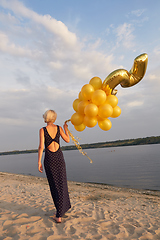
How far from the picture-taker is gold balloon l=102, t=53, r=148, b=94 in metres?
3.79

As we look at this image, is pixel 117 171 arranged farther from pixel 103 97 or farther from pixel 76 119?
pixel 103 97

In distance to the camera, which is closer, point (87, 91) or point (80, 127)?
point (87, 91)

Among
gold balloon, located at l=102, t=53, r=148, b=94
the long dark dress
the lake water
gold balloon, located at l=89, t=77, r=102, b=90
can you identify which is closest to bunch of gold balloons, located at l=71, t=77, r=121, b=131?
gold balloon, located at l=89, t=77, r=102, b=90

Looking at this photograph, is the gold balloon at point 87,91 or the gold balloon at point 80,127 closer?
the gold balloon at point 87,91

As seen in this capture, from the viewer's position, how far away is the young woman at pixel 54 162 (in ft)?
12.4

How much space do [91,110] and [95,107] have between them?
12cm

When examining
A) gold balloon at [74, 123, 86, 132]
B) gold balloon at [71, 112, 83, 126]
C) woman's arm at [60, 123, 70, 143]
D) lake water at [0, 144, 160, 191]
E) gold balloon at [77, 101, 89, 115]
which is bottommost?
lake water at [0, 144, 160, 191]

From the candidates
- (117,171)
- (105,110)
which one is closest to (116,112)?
(105,110)

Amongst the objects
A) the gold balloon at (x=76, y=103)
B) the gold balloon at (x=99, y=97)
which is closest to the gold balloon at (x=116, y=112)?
the gold balloon at (x=99, y=97)

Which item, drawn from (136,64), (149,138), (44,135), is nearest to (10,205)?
(44,135)

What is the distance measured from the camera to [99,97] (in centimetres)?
376

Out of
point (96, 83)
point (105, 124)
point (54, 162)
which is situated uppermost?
point (96, 83)

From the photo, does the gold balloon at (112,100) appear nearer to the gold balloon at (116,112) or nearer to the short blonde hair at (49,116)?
the gold balloon at (116,112)

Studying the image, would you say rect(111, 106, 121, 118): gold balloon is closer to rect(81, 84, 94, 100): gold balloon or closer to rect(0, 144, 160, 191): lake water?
rect(81, 84, 94, 100): gold balloon
